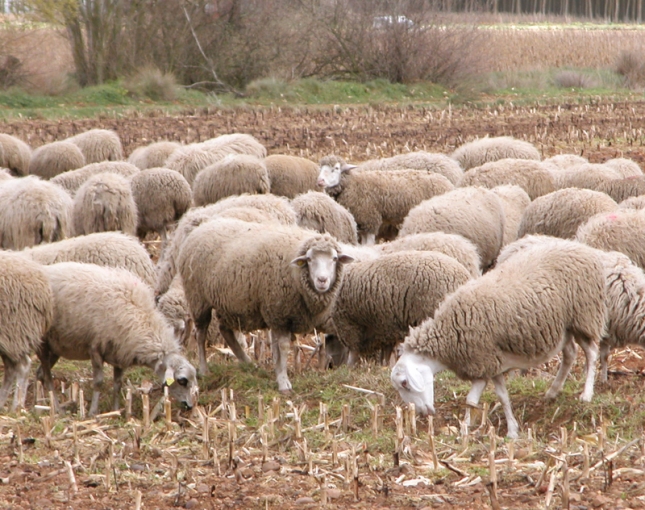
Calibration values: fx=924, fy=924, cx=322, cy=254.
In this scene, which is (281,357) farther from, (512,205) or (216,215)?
(512,205)

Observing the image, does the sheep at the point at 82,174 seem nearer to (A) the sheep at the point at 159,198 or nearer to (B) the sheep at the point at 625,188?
(A) the sheep at the point at 159,198

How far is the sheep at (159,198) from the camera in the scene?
1117 centimetres

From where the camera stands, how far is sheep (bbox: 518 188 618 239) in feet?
29.5

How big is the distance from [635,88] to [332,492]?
29199 millimetres

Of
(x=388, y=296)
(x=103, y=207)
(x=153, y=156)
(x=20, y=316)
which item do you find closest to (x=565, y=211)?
(x=388, y=296)

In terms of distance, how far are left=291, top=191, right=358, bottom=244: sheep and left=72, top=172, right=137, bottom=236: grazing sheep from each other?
6.09 ft

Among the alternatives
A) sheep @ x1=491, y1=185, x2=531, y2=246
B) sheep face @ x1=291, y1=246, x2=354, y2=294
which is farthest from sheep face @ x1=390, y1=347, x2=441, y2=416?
sheep @ x1=491, y1=185, x2=531, y2=246

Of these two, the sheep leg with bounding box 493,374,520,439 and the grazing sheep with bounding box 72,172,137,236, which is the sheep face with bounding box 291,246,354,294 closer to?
the sheep leg with bounding box 493,374,520,439

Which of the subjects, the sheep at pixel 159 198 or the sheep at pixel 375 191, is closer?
the sheep at pixel 375 191

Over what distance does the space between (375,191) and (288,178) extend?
1.60 meters

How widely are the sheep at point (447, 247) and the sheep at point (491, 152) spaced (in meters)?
5.44

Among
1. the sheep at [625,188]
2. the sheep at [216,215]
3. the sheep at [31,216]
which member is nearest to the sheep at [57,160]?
the sheep at [31,216]

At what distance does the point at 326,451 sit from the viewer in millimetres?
5125

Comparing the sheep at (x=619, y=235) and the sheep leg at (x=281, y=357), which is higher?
the sheep at (x=619, y=235)
